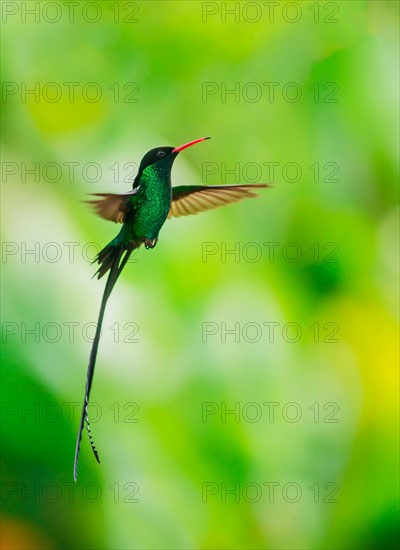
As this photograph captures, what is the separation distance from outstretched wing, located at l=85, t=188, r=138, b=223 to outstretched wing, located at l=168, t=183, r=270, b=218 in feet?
0.37

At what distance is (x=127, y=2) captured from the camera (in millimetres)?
1533

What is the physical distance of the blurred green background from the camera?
144 cm

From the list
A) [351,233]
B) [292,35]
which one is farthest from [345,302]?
[292,35]

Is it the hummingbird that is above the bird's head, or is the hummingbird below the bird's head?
below

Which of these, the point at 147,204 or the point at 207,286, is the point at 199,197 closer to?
the point at 147,204

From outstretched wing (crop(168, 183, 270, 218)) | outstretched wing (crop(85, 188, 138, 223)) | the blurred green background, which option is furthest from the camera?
the blurred green background

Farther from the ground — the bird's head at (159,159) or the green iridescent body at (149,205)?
the bird's head at (159,159)

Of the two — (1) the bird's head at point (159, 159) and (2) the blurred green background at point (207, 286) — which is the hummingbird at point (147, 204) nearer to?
(1) the bird's head at point (159, 159)

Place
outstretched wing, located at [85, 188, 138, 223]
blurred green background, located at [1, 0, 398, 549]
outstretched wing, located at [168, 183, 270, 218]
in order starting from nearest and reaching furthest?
outstretched wing, located at [85, 188, 138, 223] < outstretched wing, located at [168, 183, 270, 218] < blurred green background, located at [1, 0, 398, 549]

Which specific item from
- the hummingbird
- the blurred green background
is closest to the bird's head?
the hummingbird

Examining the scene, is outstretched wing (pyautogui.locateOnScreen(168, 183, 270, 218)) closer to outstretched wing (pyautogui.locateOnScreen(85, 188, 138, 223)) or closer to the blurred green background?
outstretched wing (pyautogui.locateOnScreen(85, 188, 138, 223))

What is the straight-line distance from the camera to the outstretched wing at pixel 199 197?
1120 millimetres

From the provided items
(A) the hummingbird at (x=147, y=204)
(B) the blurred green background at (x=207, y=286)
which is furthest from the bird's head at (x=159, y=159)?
(B) the blurred green background at (x=207, y=286)

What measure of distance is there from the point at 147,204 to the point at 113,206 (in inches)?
2.6
